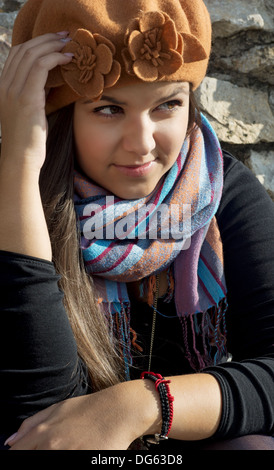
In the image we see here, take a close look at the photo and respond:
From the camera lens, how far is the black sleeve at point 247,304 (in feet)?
4.81

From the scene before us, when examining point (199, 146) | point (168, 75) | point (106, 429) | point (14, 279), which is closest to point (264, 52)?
point (199, 146)

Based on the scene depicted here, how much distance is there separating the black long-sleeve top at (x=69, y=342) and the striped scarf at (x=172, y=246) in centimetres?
9

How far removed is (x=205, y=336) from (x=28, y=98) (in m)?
0.93

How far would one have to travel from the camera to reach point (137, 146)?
1.54 meters

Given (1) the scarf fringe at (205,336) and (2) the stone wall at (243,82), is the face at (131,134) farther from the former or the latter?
(2) the stone wall at (243,82)

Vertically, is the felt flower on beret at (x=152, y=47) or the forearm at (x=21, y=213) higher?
the felt flower on beret at (x=152, y=47)

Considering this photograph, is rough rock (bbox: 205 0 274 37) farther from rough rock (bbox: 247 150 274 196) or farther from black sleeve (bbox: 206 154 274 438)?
black sleeve (bbox: 206 154 274 438)

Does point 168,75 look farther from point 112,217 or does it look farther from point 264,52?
point 264,52

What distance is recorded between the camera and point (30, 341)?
1.39 m

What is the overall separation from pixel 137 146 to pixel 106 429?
75 centimetres

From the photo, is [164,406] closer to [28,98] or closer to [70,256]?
[70,256]

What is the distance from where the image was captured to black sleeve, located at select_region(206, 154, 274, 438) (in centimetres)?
147

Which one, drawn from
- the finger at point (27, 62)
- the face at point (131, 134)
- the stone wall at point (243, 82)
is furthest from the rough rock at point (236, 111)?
the finger at point (27, 62)

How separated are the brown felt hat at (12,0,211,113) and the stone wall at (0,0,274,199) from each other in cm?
86
